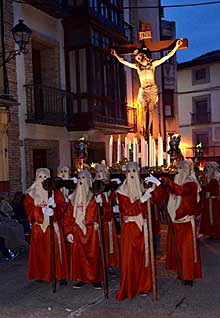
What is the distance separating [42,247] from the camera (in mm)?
8000

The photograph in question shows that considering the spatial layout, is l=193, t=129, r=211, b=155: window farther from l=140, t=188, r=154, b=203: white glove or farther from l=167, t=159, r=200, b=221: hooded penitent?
l=140, t=188, r=154, b=203: white glove

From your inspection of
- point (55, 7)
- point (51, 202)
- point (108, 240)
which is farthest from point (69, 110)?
point (51, 202)

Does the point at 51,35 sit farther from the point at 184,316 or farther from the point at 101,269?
the point at 184,316

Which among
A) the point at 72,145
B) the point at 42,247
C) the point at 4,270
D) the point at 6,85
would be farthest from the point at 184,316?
the point at 72,145

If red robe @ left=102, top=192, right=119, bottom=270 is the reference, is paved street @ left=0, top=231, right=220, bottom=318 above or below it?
below

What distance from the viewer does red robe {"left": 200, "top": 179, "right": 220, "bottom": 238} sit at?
38.3 ft

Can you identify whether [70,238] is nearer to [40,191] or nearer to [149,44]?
[40,191]

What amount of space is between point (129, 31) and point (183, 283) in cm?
1524

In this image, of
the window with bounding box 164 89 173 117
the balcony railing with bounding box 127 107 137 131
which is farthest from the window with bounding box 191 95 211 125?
the balcony railing with bounding box 127 107 137 131

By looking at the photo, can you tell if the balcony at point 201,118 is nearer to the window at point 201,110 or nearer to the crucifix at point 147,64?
the window at point 201,110

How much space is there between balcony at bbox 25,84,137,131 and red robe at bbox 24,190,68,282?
6.03 m

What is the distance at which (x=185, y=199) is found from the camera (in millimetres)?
7535

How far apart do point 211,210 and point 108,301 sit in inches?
214

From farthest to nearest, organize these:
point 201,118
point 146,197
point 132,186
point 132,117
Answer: point 201,118 → point 132,117 → point 132,186 → point 146,197
